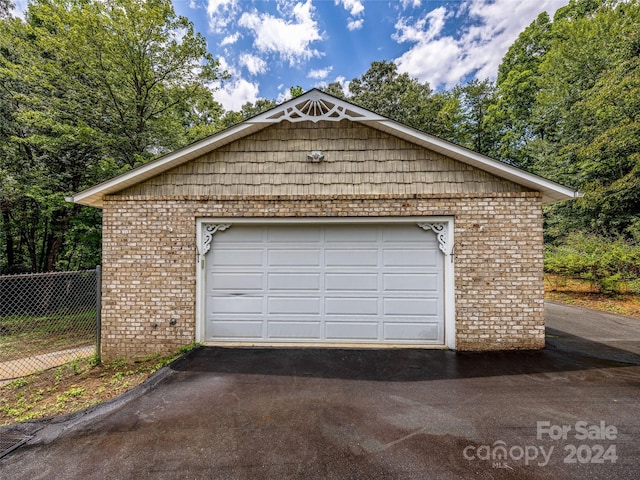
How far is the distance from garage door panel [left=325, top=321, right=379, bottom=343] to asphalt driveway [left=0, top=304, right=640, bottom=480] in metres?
0.55

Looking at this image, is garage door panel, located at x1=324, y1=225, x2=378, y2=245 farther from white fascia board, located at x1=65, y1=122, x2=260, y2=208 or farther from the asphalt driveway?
white fascia board, located at x1=65, y1=122, x2=260, y2=208

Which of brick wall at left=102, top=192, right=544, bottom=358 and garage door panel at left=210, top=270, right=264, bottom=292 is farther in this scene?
garage door panel at left=210, top=270, right=264, bottom=292

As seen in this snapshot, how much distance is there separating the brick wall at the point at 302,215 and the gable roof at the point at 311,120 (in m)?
0.30

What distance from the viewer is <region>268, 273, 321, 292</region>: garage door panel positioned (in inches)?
194

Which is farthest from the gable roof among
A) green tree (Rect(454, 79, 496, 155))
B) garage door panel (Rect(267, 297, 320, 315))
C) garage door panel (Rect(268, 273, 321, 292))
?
green tree (Rect(454, 79, 496, 155))

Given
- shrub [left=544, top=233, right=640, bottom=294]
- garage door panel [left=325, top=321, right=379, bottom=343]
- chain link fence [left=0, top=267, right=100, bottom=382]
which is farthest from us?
shrub [left=544, top=233, right=640, bottom=294]

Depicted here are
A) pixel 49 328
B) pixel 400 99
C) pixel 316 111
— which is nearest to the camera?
pixel 316 111

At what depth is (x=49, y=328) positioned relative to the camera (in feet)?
26.3

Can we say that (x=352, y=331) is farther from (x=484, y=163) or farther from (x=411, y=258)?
(x=484, y=163)

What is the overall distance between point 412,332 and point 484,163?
3120 millimetres

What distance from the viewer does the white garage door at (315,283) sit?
4832mm

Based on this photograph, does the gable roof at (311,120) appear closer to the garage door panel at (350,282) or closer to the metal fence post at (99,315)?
the metal fence post at (99,315)

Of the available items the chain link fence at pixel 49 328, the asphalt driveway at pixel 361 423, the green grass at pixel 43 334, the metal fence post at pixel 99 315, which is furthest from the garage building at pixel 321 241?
the green grass at pixel 43 334

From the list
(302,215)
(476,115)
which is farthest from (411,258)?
(476,115)
